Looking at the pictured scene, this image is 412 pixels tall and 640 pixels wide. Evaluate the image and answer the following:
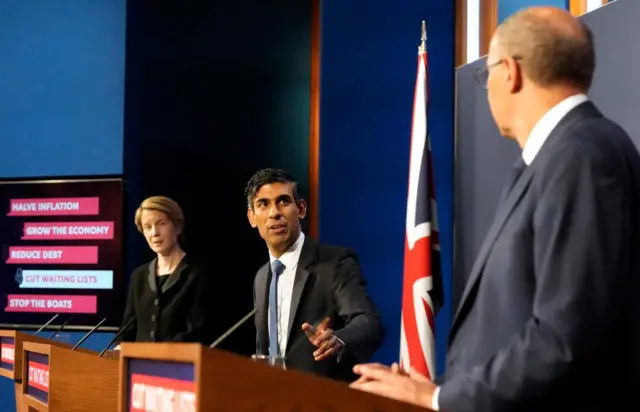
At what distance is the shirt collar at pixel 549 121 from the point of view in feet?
5.06

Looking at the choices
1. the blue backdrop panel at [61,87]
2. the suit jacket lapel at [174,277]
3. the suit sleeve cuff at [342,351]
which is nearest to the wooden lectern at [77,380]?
the suit sleeve cuff at [342,351]

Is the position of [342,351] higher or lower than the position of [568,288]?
lower

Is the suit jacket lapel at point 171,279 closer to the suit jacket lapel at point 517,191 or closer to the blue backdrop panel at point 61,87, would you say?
the blue backdrop panel at point 61,87

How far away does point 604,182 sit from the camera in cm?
139

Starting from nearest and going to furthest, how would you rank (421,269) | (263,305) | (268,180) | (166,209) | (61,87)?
1. (263,305)
2. (268,180)
3. (421,269)
4. (166,209)
5. (61,87)

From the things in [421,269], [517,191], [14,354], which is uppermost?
[517,191]

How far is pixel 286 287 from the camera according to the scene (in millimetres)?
3098

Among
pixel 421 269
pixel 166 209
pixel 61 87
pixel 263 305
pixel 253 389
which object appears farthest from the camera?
pixel 61 87

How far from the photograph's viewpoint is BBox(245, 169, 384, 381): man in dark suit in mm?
2887

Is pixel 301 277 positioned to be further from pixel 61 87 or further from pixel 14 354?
pixel 61 87

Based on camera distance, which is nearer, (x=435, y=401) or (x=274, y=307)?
(x=435, y=401)

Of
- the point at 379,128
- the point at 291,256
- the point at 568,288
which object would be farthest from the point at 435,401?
the point at 379,128

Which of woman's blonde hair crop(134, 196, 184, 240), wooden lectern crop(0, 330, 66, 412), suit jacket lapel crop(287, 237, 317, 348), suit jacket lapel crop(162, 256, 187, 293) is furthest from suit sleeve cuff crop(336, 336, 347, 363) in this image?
woman's blonde hair crop(134, 196, 184, 240)

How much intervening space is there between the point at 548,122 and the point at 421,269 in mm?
2169
